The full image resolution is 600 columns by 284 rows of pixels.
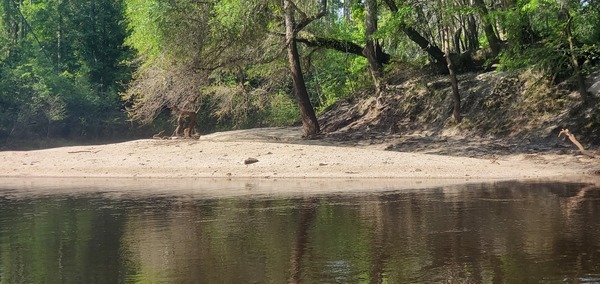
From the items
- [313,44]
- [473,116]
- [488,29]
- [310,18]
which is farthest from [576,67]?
[313,44]

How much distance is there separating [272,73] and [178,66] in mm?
4697

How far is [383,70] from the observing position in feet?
109

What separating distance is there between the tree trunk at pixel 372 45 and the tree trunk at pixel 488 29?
146 inches

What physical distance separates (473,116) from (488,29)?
3.27 meters

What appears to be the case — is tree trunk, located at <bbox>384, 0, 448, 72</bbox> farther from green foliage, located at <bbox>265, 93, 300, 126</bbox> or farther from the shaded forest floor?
green foliage, located at <bbox>265, 93, 300, 126</bbox>

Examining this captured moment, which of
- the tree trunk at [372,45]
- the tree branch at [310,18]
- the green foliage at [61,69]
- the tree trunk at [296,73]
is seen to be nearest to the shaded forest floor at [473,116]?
the tree trunk at [296,73]

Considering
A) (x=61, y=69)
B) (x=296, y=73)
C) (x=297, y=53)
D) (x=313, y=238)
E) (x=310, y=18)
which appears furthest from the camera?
(x=61, y=69)

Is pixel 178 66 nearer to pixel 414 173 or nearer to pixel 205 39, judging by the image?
pixel 205 39

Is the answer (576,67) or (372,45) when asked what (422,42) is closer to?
(372,45)

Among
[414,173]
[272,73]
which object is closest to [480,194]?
[414,173]

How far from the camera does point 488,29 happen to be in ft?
94.8

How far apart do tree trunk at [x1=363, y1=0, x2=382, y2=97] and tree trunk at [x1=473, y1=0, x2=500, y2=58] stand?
12.2 ft

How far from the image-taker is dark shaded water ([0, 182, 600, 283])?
923 centimetres

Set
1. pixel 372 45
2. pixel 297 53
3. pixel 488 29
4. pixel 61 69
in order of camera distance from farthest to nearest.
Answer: pixel 61 69
pixel 372 45
pixel 297 53
pixel 488 29
